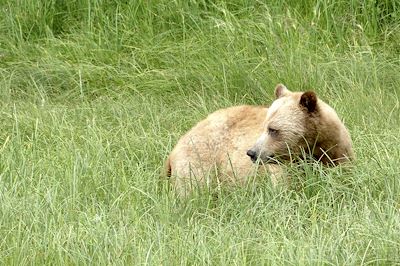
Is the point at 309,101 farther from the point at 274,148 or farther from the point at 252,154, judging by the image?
the point at 252,154

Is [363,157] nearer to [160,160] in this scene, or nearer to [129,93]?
[160,160]

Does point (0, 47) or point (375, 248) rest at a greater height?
point (375, 248)

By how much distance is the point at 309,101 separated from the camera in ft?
21.2

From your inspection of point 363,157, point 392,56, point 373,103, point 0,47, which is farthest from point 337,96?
point 0,47

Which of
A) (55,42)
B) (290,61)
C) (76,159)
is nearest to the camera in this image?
(76,159)

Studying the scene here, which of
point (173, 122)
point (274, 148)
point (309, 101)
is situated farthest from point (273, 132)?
point (173, 122)

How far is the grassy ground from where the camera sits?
5332 mm

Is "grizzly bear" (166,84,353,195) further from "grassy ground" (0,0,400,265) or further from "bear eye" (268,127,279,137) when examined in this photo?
"grassy ground" (0,0,400,265)

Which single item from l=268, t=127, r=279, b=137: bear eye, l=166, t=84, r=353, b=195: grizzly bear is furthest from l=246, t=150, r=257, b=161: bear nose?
l=268, t=127, r=279, b=137: bear eye

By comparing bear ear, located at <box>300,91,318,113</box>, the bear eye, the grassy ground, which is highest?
bear ear, located at <box>300,91,318,113</box>

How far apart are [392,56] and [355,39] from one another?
367mm

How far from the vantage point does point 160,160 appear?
724cm

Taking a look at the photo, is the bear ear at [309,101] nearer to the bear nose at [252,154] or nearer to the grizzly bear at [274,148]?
the grizzly bear at [274,148]

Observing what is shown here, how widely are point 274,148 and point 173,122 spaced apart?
1.84 m
